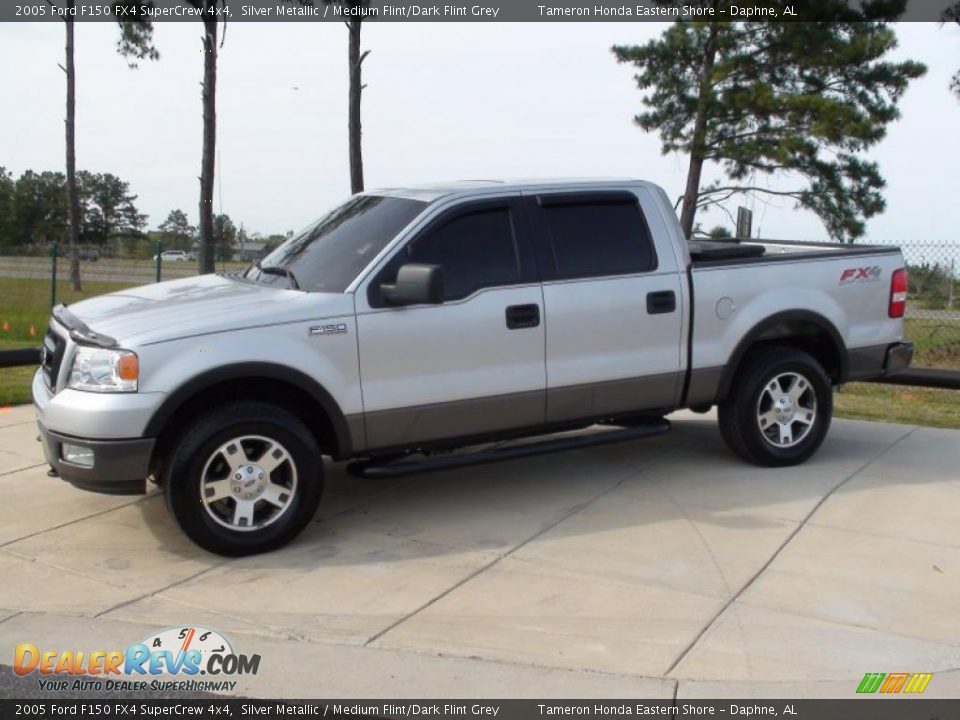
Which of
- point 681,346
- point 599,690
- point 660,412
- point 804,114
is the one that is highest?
point 804,114

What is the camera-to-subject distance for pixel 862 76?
22531 mm

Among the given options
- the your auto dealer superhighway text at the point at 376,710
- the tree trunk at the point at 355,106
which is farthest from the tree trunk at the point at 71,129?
the your auto dealer superhighway text at the point at 376,710

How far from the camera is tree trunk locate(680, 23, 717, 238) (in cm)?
2267

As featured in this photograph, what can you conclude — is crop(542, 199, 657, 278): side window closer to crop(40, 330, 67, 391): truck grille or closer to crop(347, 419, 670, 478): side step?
crop(347, 419, 670, 478): side step

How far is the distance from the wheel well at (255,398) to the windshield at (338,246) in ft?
2.01

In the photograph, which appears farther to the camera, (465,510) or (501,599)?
(465,510)

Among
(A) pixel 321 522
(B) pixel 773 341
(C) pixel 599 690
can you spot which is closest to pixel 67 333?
(A) pixel 321 522

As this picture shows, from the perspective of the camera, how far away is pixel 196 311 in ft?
18.8

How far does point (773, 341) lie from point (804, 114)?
16.4 metres

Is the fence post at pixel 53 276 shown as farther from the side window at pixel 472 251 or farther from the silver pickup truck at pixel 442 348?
the side window at pixel 472 251

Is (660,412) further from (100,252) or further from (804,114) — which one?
(804,114)

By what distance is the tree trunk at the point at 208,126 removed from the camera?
2186cm

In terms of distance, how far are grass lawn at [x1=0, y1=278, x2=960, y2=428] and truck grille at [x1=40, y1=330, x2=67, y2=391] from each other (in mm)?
3832

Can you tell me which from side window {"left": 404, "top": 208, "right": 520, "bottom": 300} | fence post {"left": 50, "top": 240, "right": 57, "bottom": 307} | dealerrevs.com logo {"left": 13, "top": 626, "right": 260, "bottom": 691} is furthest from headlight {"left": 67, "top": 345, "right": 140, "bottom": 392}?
fence post {"left": 50, "top": 240, "right": 57, "bottom": 307}
